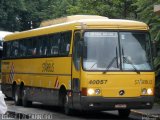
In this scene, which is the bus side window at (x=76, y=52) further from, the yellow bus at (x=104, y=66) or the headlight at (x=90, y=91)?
the headlight at (x=90, y=91)

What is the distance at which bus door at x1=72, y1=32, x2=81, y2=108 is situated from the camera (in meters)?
18.5

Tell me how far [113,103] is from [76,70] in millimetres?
1699

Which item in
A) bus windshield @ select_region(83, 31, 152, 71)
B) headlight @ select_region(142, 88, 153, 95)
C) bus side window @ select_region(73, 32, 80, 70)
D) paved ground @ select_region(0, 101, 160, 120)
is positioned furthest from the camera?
paved ground @ select_region(0, 101, 160, 120)

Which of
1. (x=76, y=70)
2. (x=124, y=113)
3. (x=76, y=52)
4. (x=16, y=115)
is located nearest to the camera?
(x=76, y=70)

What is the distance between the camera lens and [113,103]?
18.1 m

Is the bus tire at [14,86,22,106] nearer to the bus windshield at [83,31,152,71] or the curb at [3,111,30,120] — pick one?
the curb at [3,111,30,120]

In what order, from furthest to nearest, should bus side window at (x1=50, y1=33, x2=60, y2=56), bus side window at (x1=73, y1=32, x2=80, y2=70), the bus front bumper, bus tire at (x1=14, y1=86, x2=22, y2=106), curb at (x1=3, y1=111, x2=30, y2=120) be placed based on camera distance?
bus tire at (x1=14, y1=86, x2=22, y2=106) → bus side window at (x1=50, y1=33, x2=60, y2=56) → curb at (x1=3, y1=111, x2=30, y2=120) → bus side window at (x1=73, y1=32, x2=80, y2=70) → the bus front bumper

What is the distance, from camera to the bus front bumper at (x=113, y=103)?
1797 centimetres

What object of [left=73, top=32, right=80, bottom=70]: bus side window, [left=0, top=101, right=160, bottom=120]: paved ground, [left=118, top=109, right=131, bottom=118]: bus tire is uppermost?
[left=73, top=32, right=80, bottom=70]: bus side window

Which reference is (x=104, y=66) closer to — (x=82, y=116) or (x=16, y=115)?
(x=82, y=116)

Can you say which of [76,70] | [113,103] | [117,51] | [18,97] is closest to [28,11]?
[18,97]

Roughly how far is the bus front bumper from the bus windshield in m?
0.96

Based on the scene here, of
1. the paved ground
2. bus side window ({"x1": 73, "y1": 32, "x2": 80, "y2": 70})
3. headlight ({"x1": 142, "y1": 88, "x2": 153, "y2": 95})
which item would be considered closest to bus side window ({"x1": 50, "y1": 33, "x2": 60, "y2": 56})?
bus side window ({"x1": 73, "y1": 32, "x2": 80, "y2": 70})

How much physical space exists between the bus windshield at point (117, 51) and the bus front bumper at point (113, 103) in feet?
3.15
